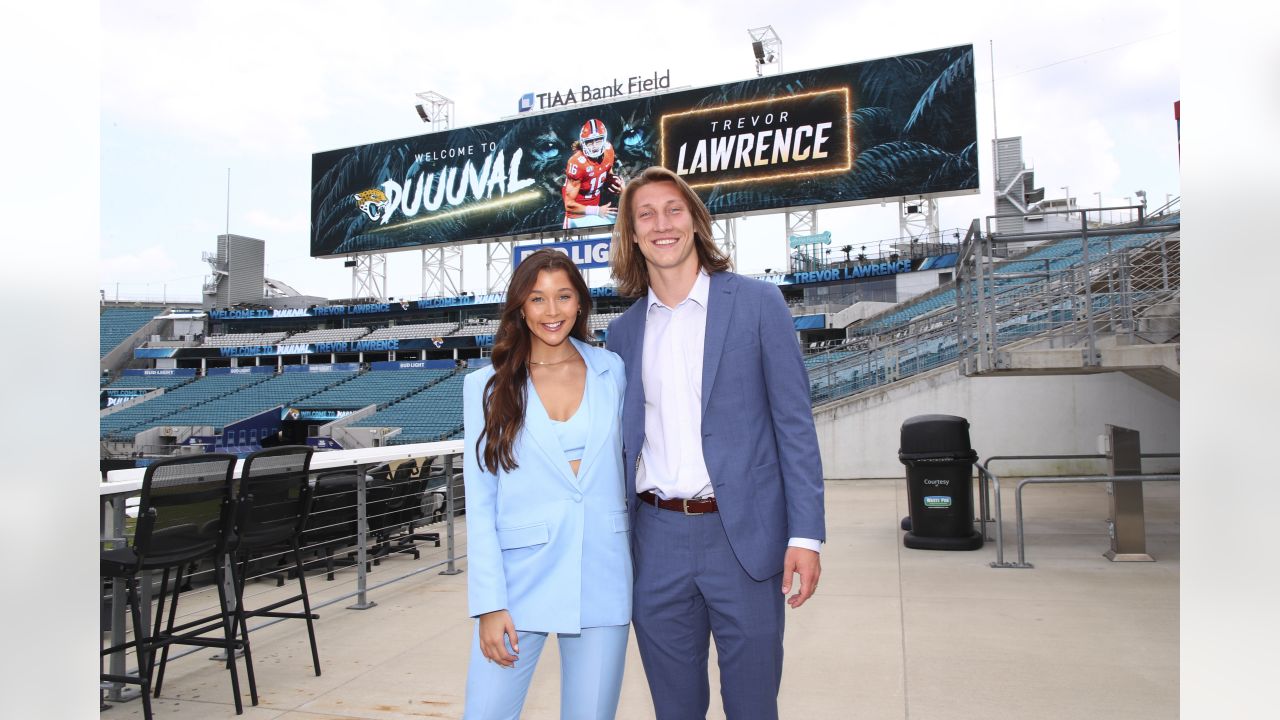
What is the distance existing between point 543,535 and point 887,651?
295cm

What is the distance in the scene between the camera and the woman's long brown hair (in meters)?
1.97

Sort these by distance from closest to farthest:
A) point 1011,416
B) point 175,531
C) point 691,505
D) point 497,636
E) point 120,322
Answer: point 497,636 → point 691,505 → point 175,531 → point 1011,416 → point 120,322

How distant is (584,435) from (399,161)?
36.4 m

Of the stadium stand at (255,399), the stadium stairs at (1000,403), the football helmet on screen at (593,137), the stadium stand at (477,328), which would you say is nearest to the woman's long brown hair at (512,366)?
the stadium stairs at (1000,403)

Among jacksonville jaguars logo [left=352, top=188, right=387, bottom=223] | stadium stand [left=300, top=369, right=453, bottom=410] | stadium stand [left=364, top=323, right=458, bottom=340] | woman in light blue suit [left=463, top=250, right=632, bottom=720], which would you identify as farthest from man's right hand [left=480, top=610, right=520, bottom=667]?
stadium stand [left=364, top=323, right=458, bottom=340]

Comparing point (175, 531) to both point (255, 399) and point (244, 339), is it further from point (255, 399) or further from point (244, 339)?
point (244, 339)

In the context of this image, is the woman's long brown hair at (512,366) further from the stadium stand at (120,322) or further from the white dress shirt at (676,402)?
the stadium stand at (120,322)

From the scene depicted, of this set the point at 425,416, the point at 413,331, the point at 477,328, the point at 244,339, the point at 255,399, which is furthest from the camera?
the point at 244,339

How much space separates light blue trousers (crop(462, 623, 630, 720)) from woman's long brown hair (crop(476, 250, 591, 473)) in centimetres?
44

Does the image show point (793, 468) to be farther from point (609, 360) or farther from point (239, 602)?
point (239, 602)

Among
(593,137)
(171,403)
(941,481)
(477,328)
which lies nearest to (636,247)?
(941,481)

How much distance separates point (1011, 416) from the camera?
1296 cm

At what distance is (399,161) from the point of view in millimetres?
35688
